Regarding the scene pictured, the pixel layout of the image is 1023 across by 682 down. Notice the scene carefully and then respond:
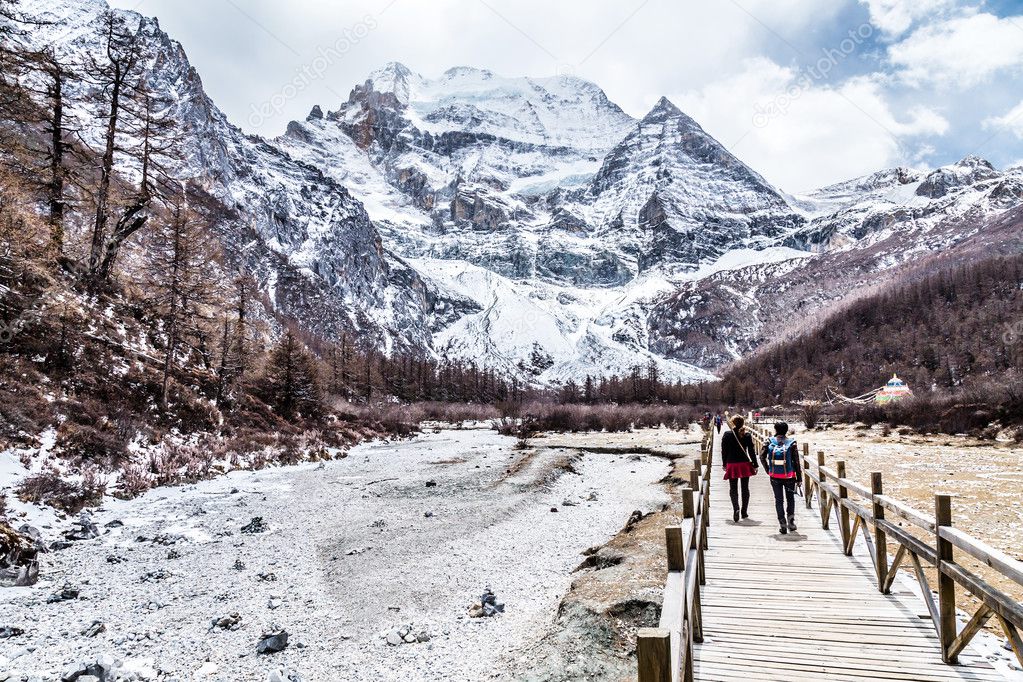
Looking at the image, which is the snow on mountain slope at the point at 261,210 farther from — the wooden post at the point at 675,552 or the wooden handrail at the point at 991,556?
the wooden handrail at the point at 991,556

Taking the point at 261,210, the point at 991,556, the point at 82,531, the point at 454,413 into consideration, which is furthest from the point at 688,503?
the point at 261,210

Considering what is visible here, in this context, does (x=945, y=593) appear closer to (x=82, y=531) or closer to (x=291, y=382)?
(x=82, y=531)

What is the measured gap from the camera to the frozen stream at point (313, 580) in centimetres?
773

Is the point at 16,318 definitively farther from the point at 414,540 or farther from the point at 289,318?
the point at 289,318

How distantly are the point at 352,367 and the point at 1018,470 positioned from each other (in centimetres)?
8251

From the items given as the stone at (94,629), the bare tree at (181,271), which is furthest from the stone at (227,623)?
the bare tree at (181,271)

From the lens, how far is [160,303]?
26.7 meters

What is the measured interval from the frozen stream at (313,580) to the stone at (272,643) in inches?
6.7

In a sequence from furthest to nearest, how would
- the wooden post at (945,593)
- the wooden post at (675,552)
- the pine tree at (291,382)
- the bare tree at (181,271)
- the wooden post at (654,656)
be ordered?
the pine tree at (291,382) < the bare tree at (181,271) < the wooden post at (945,593) < the wooden post at (675,552) < the wooden post at (654,656)

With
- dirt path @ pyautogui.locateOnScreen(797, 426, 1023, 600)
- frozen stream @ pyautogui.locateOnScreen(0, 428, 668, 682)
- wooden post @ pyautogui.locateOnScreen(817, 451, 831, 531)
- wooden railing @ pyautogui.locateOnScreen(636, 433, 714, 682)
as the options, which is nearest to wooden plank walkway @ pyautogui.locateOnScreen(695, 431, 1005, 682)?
wooden railing @ pyautogui.locateOnScreen(636, 433, 714, 682)

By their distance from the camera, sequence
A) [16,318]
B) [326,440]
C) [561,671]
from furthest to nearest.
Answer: [326,440]
[16,318]
[561,671]

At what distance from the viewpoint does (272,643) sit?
805 cm

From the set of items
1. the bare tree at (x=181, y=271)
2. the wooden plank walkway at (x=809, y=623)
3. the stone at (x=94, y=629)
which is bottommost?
the stone at (x=94, y=629)

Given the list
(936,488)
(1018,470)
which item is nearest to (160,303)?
(936,488)
